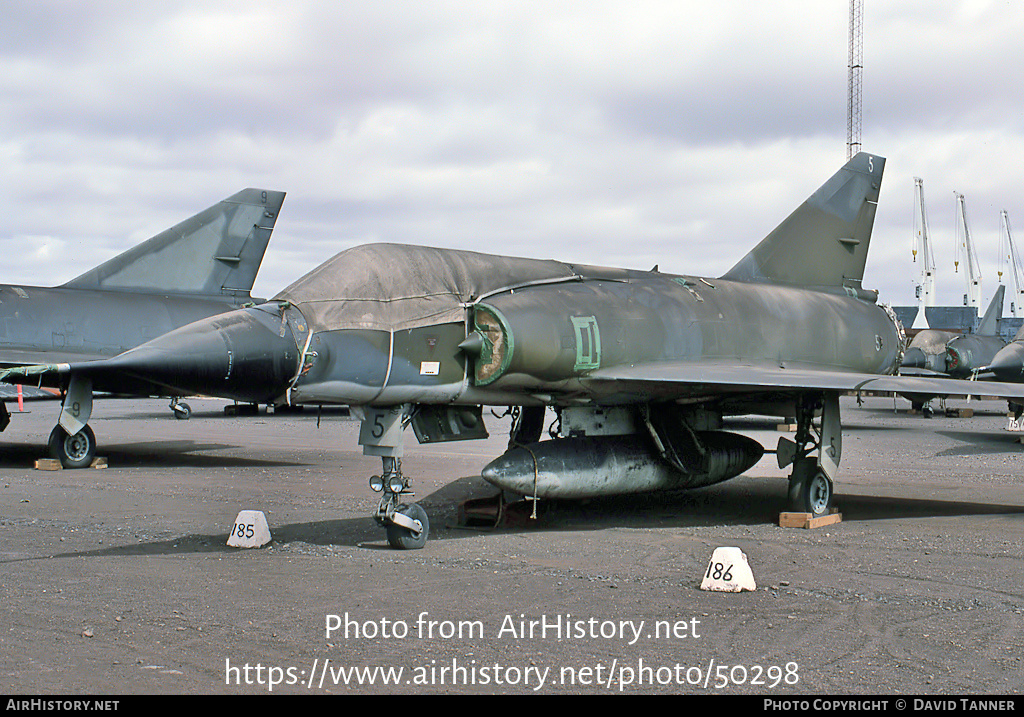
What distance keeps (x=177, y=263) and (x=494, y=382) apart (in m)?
12.5

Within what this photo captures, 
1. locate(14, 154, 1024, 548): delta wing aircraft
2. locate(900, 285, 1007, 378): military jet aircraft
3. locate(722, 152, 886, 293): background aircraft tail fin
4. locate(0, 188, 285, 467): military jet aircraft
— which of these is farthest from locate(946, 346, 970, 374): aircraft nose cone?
locate(0, 188, 285, 467): military jet aircraft

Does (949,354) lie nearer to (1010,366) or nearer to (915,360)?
(915,360)

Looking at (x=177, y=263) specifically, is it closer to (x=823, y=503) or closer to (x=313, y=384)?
(x=313, y=384)

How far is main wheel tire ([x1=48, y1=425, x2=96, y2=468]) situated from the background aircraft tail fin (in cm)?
1134

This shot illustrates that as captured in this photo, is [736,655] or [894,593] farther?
[894,593]

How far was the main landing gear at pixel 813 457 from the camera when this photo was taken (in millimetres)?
10992

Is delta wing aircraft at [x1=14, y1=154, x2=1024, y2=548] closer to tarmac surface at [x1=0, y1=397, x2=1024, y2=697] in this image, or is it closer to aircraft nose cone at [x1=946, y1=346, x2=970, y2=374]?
tarmac surface at [x1=0, y1=397, x2=1024, y2=697]

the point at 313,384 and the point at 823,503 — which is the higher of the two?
the point at 313,384

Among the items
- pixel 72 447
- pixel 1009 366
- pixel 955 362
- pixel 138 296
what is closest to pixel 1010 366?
pixel 1009 366

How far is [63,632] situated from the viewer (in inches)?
236

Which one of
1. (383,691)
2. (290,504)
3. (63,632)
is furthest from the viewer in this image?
(290,504)

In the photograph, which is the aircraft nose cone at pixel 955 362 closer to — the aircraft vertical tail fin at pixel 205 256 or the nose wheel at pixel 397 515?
the aircraft vertical tail fin at pixel 205 256

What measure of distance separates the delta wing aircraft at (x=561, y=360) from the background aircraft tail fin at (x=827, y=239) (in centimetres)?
5

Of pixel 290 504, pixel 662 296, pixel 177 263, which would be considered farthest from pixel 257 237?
pixel 662 296
